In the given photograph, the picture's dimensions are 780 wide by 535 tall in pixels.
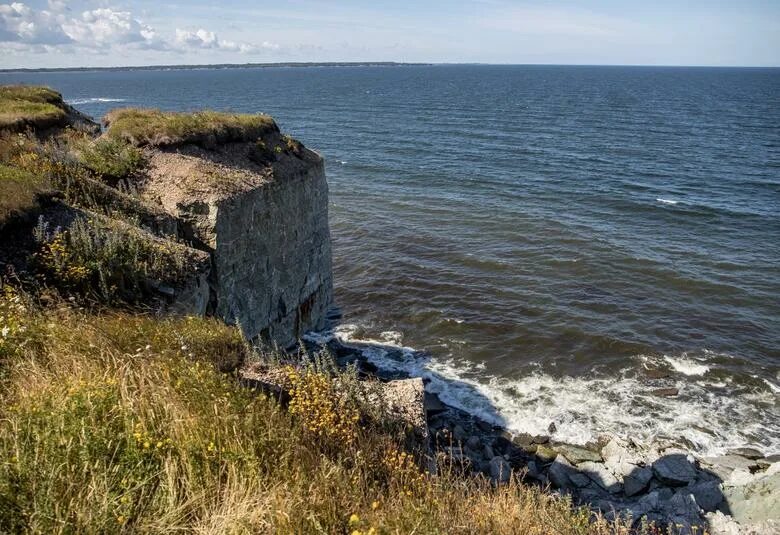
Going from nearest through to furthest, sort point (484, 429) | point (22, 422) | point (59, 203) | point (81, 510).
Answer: point (81, 510) → point (22, 422) → point (59, 203) → point (484, 429)

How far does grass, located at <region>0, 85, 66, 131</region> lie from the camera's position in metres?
16.9

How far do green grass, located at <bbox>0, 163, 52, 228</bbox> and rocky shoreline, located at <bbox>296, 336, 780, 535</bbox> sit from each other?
395 inches

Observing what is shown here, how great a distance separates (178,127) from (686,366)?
21.6m

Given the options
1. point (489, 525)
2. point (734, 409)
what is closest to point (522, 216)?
point (734, 409)

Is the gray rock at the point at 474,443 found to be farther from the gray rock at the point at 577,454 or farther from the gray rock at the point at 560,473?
the gray rock at the point at 577,454

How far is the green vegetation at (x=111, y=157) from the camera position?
15.1 metres

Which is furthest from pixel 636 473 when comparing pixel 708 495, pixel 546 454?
pixel 546 454

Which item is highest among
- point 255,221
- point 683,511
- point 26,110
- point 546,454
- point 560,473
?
point 26,110

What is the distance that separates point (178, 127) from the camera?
17.4 metres

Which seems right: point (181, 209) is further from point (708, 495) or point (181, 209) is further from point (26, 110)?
point (708, 495)

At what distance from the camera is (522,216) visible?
128 feet

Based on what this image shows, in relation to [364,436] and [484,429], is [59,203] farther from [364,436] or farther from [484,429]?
[484,429]

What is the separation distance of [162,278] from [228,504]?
7.45m

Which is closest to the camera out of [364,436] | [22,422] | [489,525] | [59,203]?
[22,422]
